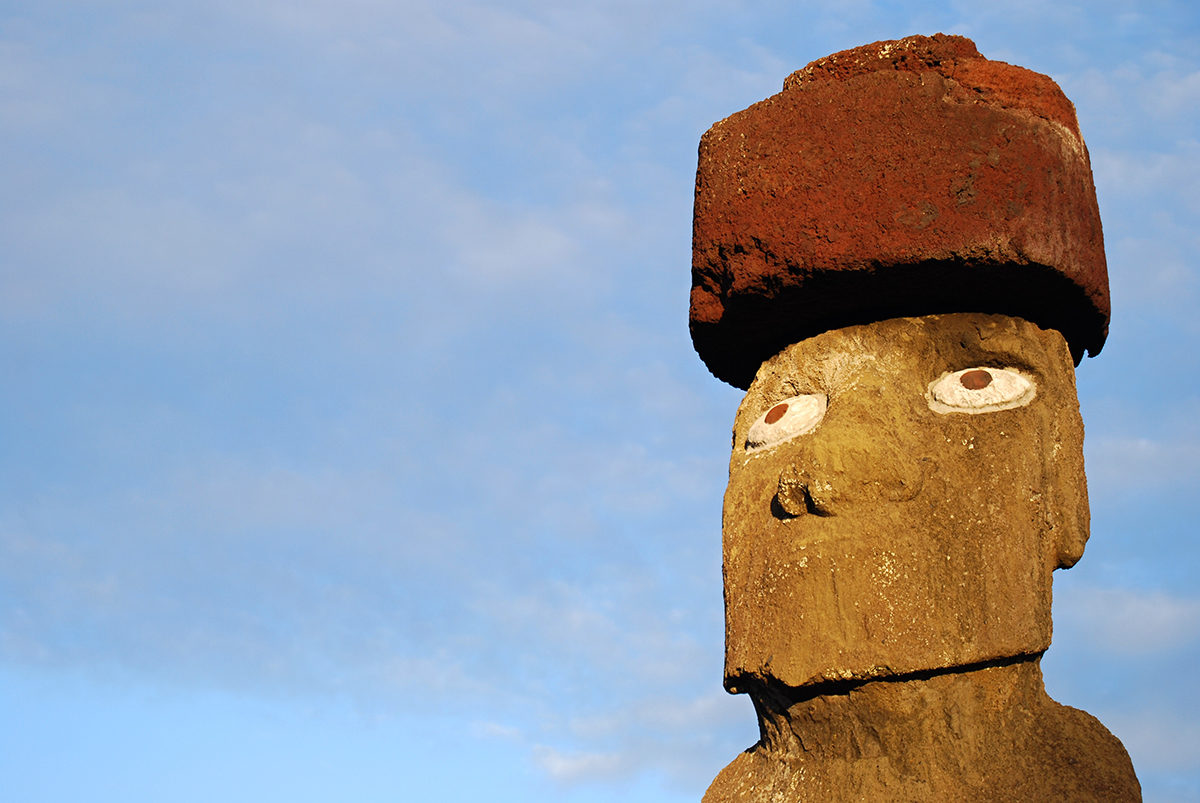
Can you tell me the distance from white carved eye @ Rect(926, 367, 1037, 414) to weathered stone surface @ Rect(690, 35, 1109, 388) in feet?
0.95

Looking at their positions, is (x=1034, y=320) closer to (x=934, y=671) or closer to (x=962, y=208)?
(x=962, y=208)

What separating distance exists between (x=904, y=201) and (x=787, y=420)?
909 millimetres

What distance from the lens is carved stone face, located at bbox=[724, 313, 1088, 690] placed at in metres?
4.53

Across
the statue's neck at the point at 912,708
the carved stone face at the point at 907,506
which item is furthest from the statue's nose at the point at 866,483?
the statue's neck at the point at 912,708

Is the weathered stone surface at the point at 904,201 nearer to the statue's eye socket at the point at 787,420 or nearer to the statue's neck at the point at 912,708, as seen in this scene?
the statue's eye socket at the point at 787,420

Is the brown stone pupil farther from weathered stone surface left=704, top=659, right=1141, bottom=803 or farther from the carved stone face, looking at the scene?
weathered stone surface left=704, top=659, right=1141, bottom=803

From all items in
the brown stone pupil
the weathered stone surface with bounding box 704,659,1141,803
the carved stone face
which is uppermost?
the brown stone pupil

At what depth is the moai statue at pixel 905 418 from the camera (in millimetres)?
4531

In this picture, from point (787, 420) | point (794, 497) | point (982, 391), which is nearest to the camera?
point (794, 497)

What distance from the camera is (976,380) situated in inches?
195

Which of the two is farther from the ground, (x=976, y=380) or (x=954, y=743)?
(x=976, y=380)

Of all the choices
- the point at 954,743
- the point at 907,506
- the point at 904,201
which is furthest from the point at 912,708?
the point at 904,201

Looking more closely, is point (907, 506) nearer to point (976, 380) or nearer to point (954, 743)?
point (976, 380)

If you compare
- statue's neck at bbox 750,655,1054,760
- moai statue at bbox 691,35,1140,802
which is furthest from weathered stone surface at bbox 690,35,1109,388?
statue's neck at bbox 750,655,1054,760
